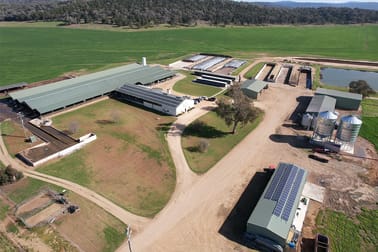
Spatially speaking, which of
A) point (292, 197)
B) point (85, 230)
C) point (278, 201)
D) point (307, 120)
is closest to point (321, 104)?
point (307, 120)

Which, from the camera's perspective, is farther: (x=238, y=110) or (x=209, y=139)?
(x=209, y=139)

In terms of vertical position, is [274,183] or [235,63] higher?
[235,63]

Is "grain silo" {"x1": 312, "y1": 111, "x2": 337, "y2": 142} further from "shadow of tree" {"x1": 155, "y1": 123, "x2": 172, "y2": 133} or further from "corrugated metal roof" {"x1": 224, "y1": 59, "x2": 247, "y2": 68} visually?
"corrugated metal roof" {"x1": 224, "y1": 59, "x2": 247, "y2": 68}

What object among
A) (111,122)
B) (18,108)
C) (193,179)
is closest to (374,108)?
(193,179)

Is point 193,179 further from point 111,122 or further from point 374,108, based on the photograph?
point 374,108

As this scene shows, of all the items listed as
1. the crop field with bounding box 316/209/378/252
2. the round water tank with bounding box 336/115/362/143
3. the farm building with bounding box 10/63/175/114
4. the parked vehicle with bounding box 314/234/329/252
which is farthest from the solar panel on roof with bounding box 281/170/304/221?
the farm building with bounding box 10/63/175/114

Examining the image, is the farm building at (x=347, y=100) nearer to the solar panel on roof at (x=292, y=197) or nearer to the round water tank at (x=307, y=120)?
the round water tank at (x=307, y=120)

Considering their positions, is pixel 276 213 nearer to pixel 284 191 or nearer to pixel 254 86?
pixel 284 191
